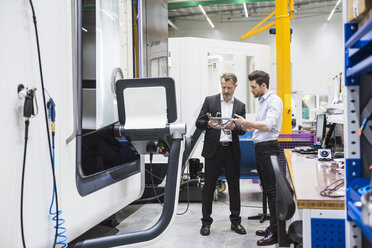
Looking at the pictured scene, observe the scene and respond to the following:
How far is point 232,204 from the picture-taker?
10.7ft

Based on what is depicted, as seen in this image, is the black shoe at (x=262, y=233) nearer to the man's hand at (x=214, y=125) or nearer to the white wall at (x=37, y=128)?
the man's hand at (x=214, y=125)

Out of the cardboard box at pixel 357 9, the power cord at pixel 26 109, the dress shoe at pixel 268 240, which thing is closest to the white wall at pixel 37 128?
the power cord at pixel 26 109

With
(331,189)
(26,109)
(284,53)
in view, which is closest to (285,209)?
(331,189)

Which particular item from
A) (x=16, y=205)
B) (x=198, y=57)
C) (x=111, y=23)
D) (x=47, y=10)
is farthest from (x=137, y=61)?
(x=198, y=57)

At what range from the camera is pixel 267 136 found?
2.99 meters

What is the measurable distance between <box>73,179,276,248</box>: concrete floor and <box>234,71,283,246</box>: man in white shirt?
0.23 meters

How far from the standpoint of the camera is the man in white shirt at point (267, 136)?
293 centimetres

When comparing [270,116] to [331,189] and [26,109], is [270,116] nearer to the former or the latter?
[331,189]

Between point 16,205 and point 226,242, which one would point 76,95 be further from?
point 226,242

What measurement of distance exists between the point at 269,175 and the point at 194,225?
1027 millimetres

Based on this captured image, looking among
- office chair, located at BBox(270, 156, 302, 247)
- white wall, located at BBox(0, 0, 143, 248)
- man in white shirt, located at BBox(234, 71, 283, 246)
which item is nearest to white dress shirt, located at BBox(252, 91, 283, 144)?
man in white shirt, located at BBox(234, 71, 283, 246)

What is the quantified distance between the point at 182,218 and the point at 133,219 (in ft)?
1.75

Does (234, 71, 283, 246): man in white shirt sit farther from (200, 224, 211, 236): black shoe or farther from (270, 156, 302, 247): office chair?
(270, 156, 302, 247): office chair

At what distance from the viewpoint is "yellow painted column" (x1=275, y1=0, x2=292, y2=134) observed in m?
4.69
